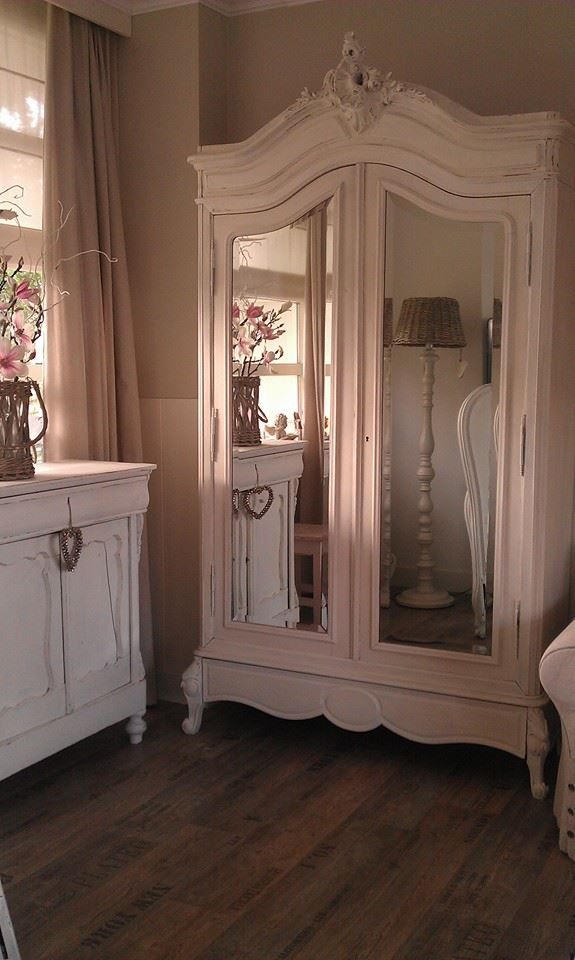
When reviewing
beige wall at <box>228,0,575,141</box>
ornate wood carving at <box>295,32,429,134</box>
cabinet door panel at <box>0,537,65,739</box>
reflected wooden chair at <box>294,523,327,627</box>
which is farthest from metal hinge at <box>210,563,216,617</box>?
beige wall at <box>228,0,575,141</box>

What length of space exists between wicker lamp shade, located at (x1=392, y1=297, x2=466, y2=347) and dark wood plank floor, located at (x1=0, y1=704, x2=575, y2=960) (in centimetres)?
129

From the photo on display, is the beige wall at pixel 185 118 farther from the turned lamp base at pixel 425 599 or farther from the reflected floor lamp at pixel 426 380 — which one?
the turned lamp base at pixel 425 599

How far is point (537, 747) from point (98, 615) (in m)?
1.36

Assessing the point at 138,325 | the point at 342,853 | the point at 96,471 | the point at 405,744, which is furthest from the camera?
the point at 138,325

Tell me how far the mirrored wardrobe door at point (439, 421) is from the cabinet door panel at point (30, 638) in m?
0.98

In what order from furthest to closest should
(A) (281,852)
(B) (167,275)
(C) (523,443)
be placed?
(B) (167,275)
(C) (523,443)
(A) (281,852)

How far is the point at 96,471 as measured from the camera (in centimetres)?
310

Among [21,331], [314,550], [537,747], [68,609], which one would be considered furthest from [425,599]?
[21,331]

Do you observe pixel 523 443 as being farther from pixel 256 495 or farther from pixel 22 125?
pixel 22 125

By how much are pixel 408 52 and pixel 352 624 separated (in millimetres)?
1856

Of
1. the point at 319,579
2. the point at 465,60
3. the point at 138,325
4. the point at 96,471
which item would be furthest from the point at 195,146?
the point at 319,579

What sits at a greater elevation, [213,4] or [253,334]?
[213,4]

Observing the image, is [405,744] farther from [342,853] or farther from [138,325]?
[138,325]

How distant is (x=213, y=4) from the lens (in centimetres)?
353
